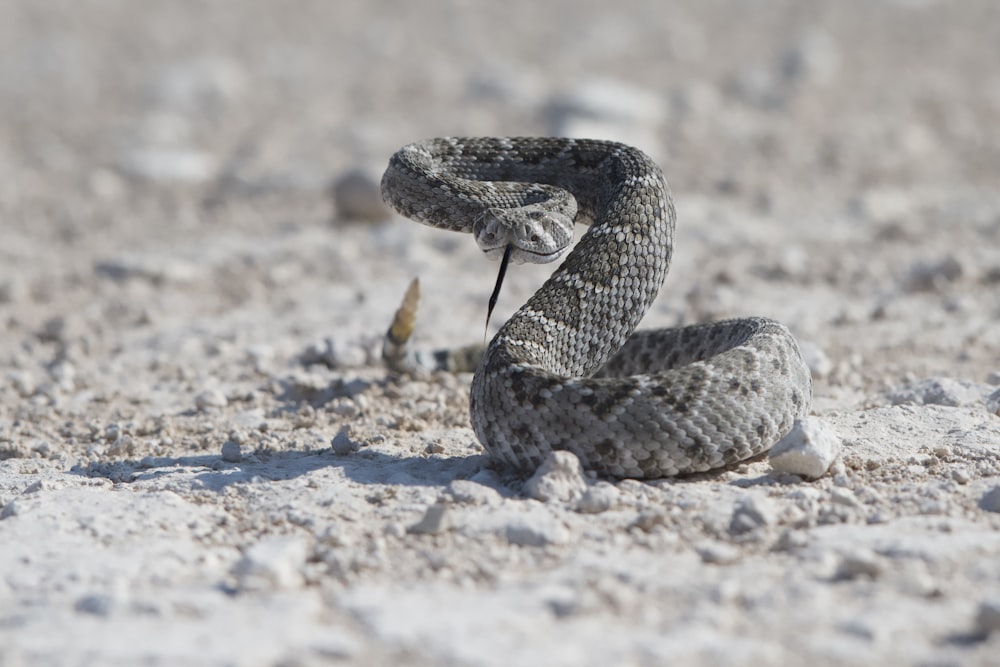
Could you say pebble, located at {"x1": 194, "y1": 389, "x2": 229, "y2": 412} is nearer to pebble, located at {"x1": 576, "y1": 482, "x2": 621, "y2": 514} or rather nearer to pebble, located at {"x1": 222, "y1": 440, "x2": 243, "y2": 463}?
pebble, located at {"x1": 222, "y1": 440, "x2": 243, "y2": 463}

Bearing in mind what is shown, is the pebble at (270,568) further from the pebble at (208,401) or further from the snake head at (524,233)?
the pebble at (208,401)

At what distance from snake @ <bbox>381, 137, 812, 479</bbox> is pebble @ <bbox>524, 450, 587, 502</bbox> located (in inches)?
8.0

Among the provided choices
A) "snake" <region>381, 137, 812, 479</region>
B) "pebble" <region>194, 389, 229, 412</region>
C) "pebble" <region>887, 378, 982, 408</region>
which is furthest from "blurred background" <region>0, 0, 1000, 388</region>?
"snake" <region>381, 137, 812, 479</region>

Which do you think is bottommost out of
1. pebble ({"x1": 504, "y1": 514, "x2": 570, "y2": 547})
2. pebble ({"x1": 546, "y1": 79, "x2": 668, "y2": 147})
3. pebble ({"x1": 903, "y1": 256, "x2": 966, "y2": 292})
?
pebble ({"x1": 504, "y1": 514, "x2": 570, "y2": 547})

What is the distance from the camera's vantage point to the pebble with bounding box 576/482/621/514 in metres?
5.97

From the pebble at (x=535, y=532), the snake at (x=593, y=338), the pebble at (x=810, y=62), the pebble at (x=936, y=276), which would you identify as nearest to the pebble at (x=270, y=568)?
the pebble at (x=535, y=532)

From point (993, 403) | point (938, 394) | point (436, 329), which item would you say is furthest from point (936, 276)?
point (436, 329)

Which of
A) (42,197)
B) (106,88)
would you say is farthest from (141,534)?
(106,88)

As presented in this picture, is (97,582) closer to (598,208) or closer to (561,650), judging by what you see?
(561,650)

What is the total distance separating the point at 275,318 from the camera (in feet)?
35.9

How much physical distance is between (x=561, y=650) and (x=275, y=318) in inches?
268

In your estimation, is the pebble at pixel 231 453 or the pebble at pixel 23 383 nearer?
the pebble at pixel 231 453

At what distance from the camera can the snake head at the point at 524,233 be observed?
708cm

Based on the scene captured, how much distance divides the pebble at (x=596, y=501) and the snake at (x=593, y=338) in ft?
1.13
